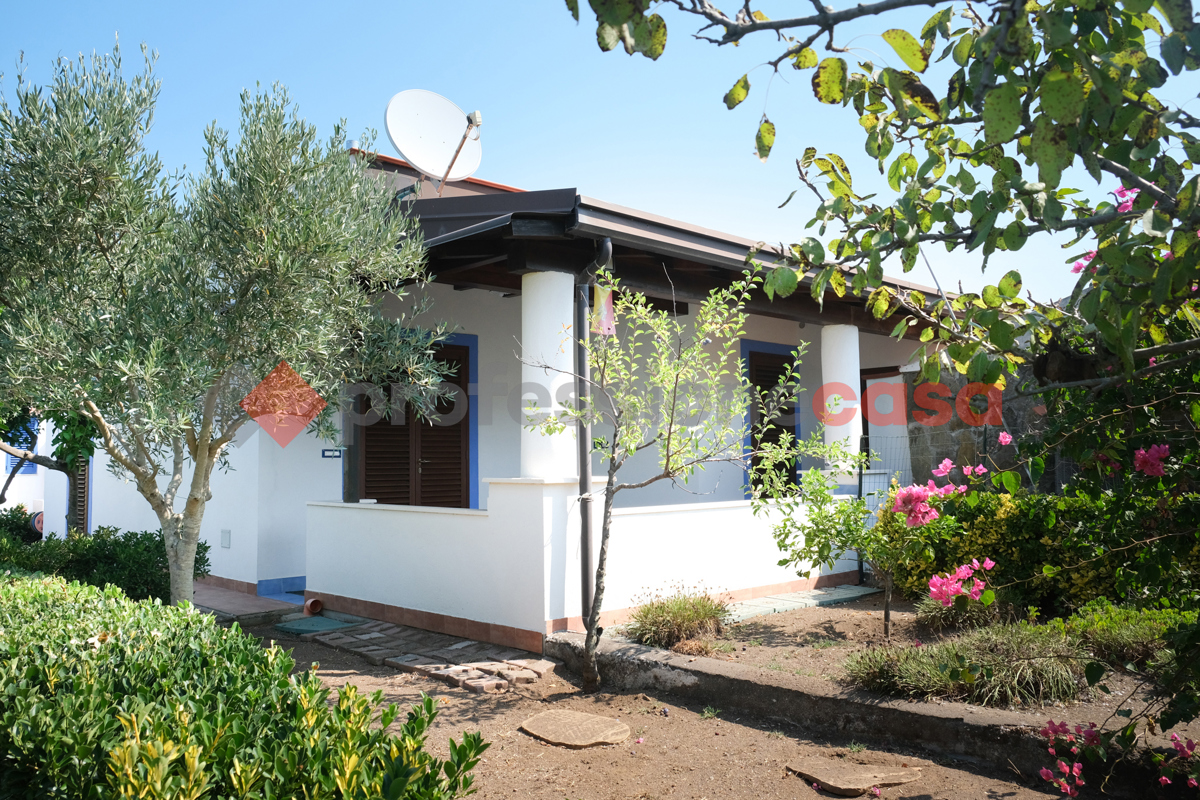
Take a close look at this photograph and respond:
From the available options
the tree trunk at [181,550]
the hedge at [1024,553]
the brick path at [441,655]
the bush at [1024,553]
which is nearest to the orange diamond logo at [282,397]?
the tree trunk at [181,550]

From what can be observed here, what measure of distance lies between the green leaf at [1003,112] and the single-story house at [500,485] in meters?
4.44

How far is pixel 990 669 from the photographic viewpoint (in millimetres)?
3922

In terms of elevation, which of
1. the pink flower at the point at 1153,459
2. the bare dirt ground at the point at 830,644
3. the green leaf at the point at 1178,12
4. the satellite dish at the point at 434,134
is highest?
the satellite dish at the point at 434,134

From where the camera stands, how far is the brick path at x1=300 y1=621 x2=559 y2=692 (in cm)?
562

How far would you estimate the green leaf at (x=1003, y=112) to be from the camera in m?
1.49

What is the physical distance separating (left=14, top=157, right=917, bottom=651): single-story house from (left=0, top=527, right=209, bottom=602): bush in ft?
2.25

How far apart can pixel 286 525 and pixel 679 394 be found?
5.02 metres

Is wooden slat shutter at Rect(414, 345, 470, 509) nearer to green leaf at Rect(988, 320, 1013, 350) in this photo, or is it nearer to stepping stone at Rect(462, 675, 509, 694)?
stepping stone at Rect(462, 675, 509, 694)

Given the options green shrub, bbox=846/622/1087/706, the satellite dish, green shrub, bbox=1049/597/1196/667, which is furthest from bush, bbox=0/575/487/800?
the satellite dish

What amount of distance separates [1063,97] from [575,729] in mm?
4112

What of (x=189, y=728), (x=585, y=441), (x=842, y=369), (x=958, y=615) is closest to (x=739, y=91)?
(x=189, y=728)

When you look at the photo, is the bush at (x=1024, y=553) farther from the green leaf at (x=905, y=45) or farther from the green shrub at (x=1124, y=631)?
the green leaf at (x=905, y=45)

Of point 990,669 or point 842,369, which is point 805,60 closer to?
point 990,669

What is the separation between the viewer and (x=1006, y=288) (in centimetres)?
253
